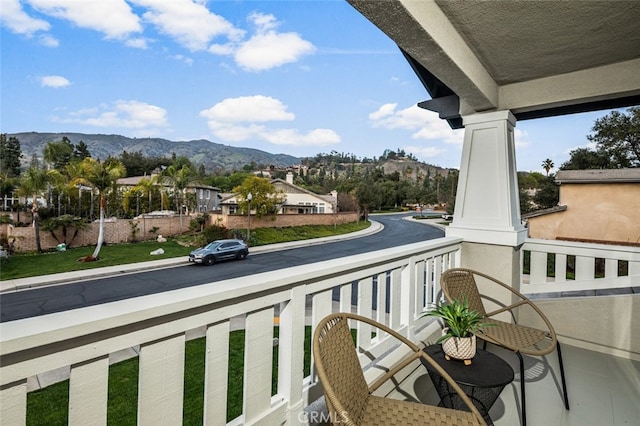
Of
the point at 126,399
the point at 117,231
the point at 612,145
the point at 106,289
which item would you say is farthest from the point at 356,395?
the point at 117,231

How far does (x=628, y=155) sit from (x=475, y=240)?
300cm

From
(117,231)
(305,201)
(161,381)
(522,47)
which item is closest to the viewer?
(161,381)

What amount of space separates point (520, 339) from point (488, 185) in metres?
1.19

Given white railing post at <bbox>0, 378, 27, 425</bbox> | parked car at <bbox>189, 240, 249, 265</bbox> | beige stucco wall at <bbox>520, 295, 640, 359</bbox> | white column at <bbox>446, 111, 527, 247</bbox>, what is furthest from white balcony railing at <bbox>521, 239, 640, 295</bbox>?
parked car at <bbox>189, 240, 249, 265</bbox>

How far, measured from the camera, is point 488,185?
2.37 meters

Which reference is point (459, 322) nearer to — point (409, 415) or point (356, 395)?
point (409, 415)

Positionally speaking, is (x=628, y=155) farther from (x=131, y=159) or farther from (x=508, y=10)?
(x=131, y=159)

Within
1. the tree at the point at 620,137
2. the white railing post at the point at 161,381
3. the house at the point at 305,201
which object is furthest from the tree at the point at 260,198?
the white railing post at the point at 161,381

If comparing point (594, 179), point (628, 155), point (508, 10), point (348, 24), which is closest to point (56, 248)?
point (348, 24)

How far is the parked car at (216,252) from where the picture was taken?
955 centimetres

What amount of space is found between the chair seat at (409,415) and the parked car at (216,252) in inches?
356

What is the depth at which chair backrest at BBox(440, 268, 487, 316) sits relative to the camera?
1754 millimetres

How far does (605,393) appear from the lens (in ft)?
5.46

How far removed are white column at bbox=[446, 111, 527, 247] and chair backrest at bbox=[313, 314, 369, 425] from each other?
1.70m
